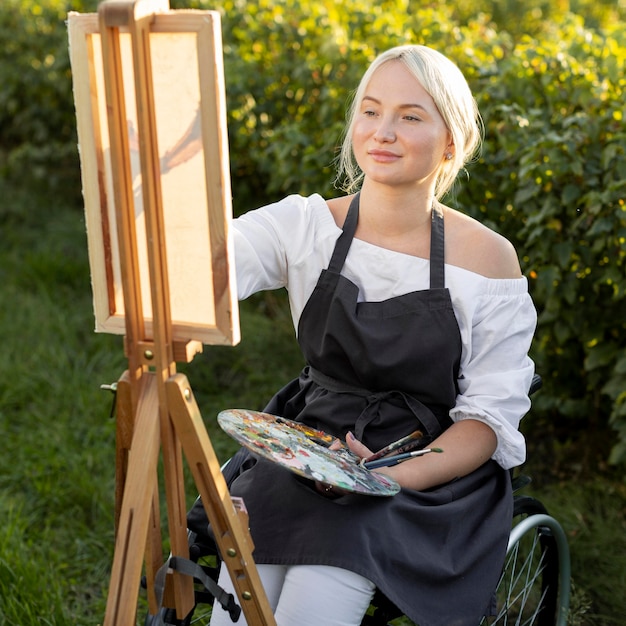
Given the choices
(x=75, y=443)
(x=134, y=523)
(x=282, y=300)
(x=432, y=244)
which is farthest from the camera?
(x=282, y=300)

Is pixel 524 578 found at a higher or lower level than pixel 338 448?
lower

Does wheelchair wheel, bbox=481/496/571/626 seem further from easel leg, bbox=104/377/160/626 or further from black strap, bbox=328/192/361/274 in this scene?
easel leg, bbox=104/377/160/626

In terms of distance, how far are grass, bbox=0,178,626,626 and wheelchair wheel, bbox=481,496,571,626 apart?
12 centimetres

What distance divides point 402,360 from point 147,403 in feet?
2.02

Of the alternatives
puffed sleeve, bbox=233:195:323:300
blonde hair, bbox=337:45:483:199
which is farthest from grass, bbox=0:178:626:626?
blonde hair, bbox=337:45:483:199

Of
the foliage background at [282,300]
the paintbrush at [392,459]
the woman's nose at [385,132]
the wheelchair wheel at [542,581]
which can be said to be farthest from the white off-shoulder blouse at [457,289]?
the foliage background at [282,300]

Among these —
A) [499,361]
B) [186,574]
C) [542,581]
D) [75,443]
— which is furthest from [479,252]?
[75,443]

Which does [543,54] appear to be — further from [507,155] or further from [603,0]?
[603,0]

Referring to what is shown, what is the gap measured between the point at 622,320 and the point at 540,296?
0.27 metres

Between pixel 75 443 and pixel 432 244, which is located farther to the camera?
pixel 75 443

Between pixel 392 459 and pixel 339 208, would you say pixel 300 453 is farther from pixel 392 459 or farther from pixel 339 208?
pixel 339 208

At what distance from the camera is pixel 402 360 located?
1.89 metres

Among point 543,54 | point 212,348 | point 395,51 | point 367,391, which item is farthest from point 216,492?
point 212,348

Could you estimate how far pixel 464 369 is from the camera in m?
1.94
